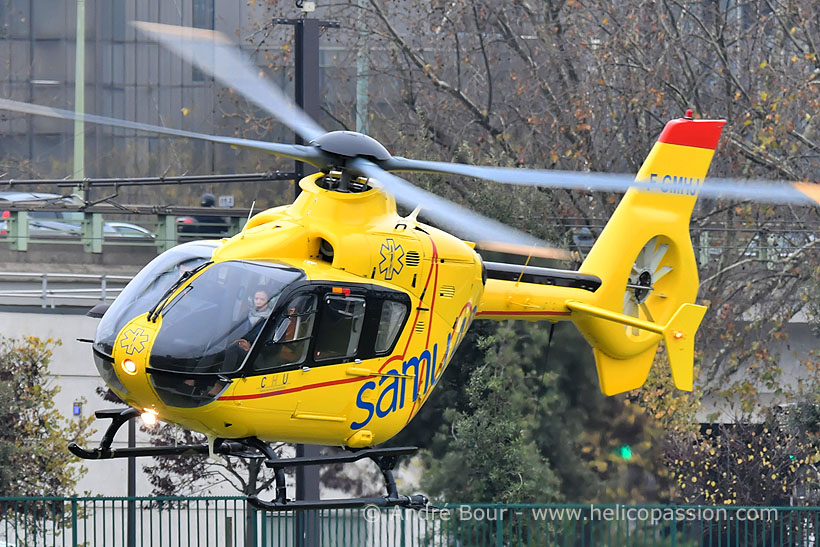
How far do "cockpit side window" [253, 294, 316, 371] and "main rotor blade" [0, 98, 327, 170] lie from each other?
120 centimetres

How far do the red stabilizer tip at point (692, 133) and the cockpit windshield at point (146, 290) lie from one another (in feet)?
19.4

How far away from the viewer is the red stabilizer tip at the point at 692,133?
48.2 feet

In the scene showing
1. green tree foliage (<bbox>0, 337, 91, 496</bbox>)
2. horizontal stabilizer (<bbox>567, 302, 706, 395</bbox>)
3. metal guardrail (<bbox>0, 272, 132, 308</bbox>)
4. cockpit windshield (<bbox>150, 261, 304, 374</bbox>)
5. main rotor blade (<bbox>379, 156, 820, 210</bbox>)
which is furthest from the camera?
metal guardrail (<bbox>0, 272, 132, 308</bbox>)

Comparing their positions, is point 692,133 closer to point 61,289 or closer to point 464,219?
point 464,219

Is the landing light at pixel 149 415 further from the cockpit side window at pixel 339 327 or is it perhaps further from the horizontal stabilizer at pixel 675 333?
the horizontal stabilizer at pixel 675 333

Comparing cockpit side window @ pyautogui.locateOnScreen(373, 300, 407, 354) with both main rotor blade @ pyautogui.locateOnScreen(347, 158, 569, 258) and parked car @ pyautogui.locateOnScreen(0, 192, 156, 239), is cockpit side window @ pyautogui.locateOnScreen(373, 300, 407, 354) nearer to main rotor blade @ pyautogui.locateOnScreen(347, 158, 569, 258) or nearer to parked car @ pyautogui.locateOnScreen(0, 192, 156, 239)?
main rotor blade @ pyautogui.locateOnScreen(347, 158, 569, 258)

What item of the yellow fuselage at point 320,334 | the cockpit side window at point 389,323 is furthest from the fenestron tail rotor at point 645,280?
the cockpit side window at point 389,323

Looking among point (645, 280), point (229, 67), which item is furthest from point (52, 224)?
point (229, 67)

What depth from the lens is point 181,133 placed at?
1058 centimetres

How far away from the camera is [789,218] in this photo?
25.5 m

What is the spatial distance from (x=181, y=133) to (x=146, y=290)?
1258 mm

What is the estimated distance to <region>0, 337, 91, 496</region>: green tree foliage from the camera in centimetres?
1912

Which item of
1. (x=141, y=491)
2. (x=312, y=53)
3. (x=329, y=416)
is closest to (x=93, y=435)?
(x=141, y=491)

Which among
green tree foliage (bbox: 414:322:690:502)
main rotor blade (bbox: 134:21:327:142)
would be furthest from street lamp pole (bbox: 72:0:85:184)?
main rotor blade (bbox: 134:21:327:142)
